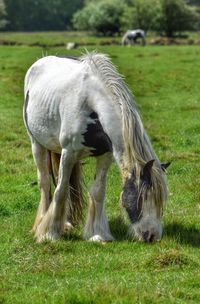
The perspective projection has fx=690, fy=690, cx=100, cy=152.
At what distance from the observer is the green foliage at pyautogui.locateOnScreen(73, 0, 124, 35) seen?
319 feet

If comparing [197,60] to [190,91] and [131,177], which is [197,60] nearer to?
[190,91]

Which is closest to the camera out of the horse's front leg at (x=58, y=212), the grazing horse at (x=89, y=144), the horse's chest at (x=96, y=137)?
the grazing horse at (x=89, y=144)

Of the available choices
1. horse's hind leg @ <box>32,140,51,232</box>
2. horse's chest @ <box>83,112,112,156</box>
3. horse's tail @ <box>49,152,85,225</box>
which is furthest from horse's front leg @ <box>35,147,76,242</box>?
horse's hind leg @ <box>32,140,51,232</box>

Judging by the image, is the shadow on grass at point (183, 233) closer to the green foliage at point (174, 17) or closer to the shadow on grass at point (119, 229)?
the shadow on grass at point (119, 229)

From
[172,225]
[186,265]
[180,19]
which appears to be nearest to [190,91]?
[172,225]

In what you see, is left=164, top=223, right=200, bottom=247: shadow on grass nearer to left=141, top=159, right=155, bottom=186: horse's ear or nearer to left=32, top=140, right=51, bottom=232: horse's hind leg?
left=141, top=159, right=155, bottom=186: horse's ear

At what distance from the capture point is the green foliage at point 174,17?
89062 millimetres

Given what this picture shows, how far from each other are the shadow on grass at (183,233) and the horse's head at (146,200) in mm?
556

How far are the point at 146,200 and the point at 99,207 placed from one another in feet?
4.16

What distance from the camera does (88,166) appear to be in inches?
560

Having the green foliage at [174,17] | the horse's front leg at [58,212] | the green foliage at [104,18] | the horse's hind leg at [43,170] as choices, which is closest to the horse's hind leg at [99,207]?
the horse's front leg at [58,212]

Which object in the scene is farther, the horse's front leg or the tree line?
the tree line

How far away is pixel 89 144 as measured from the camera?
355 inches

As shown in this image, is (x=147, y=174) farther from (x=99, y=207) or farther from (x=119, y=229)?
(x=119, y=229)
